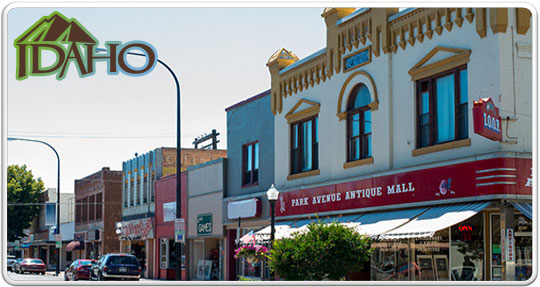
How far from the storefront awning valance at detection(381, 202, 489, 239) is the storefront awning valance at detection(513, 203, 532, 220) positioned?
2.27 ft

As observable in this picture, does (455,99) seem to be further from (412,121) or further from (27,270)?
(27,270)

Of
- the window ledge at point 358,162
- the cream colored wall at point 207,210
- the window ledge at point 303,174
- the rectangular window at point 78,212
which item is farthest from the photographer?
the rectangular window at point 78,212

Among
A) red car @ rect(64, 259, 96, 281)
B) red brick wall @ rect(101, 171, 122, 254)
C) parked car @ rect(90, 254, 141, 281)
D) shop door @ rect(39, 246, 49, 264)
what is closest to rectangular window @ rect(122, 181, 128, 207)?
red brick wall @ rect(101, 171, 122, 254)

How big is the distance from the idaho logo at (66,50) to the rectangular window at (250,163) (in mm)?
18456

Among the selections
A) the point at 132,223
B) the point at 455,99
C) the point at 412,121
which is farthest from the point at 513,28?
the point at 132,223

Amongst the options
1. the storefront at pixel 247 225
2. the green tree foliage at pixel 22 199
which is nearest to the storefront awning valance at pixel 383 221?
the storefront at pixel 247 225

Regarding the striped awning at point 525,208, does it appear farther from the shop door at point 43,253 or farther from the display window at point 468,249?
the shop door at point 43,253

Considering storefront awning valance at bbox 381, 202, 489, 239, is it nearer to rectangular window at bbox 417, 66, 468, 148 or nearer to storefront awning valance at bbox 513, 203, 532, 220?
storefront awning valance at bbox 513, 203, 532, 220

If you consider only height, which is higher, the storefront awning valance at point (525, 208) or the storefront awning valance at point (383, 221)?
the storefront awning valance at point (525, 208)

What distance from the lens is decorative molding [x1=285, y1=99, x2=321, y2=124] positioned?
89.7 feet

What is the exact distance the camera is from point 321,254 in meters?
19.6

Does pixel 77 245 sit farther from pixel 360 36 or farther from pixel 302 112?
pixel 360 36

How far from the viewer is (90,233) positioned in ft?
199

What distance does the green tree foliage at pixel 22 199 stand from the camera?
7056cm
